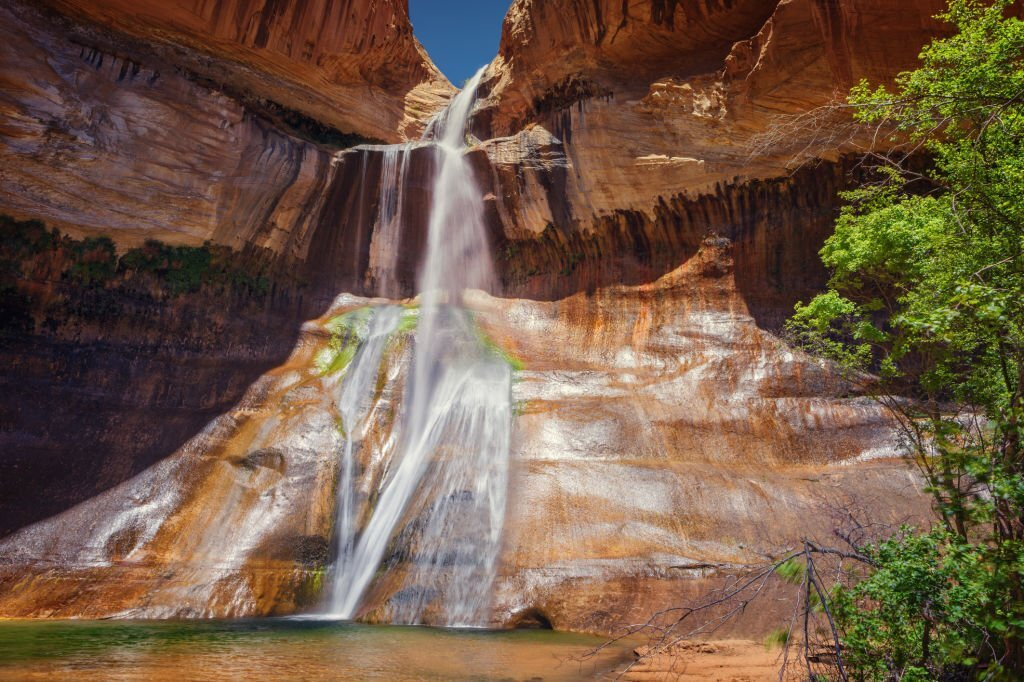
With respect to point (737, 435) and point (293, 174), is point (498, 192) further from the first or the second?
point (737, 435)

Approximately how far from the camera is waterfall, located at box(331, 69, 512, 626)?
1209 centimetres

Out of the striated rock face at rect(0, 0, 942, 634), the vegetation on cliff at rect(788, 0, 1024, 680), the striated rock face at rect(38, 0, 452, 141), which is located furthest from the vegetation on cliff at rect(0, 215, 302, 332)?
the vegetation on cliff at rect(788, 0, 1024, 680)

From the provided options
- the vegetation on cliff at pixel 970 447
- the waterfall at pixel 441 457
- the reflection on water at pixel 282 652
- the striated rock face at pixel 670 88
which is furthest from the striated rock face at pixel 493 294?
the vegetation on cliff at pixel 970 447

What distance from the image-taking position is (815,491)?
45.5ft

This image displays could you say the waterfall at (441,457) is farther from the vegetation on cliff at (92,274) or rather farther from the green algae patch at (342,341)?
the vegetation on cliff at (92,274)

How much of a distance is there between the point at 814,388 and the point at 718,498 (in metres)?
4.87

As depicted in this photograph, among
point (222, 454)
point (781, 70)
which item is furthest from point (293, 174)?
point (781, 70)

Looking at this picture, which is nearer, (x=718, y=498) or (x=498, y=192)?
(x=718, y=498)

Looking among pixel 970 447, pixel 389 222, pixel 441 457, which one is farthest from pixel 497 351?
pixel 970 447

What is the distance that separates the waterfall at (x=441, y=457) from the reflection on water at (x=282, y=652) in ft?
4.59

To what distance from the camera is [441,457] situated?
591 inches

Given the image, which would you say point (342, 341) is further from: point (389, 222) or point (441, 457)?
point (441, 457)

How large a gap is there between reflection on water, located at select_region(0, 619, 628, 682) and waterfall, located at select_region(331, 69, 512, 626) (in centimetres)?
140

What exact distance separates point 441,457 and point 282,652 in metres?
6.97
